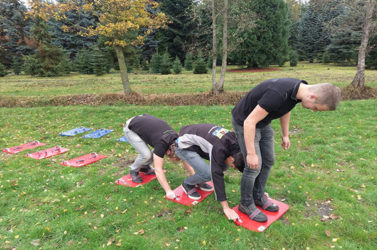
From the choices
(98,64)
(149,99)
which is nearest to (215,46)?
(149,99)

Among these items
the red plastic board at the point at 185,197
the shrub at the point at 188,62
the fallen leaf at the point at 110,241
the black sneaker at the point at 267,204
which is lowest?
the fallen leaf at the point at 110,241

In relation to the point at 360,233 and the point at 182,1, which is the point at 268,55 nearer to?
the point at 182,1

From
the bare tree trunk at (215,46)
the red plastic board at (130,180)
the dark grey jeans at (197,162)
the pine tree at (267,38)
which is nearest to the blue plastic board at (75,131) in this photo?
the red plastic board at (130,180)

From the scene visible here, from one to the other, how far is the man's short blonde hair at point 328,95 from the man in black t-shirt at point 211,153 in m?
1.08

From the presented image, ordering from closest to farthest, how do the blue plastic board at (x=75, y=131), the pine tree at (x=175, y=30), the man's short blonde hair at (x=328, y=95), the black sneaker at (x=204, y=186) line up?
1. the man's short blonde hair at (x=328, y=95)
2. the black sneaker at (x=204, y=186)
3. the blue plastic board at (x=75, y=131)
4. the pine tree at (x=175, y=30)

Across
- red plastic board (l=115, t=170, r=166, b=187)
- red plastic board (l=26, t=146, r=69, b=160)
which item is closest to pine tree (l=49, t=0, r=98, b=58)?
red plastic board (l=26, t=146, r=69, b=160)

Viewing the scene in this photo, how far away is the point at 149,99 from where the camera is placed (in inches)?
426

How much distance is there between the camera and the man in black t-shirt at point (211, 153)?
3.06m

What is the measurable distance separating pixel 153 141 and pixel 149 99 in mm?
7197

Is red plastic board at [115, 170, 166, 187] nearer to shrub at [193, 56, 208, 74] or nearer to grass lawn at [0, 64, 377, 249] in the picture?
grass lawn at [0, 64, 377, 249]

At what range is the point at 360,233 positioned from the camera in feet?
9.82

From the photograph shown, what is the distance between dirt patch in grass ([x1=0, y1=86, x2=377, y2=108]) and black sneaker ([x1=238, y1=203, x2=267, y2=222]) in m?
6.90

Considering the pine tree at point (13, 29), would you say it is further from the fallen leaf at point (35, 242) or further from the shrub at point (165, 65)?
the fallen leaf at point (35, 242)

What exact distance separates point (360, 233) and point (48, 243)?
3675 mm
